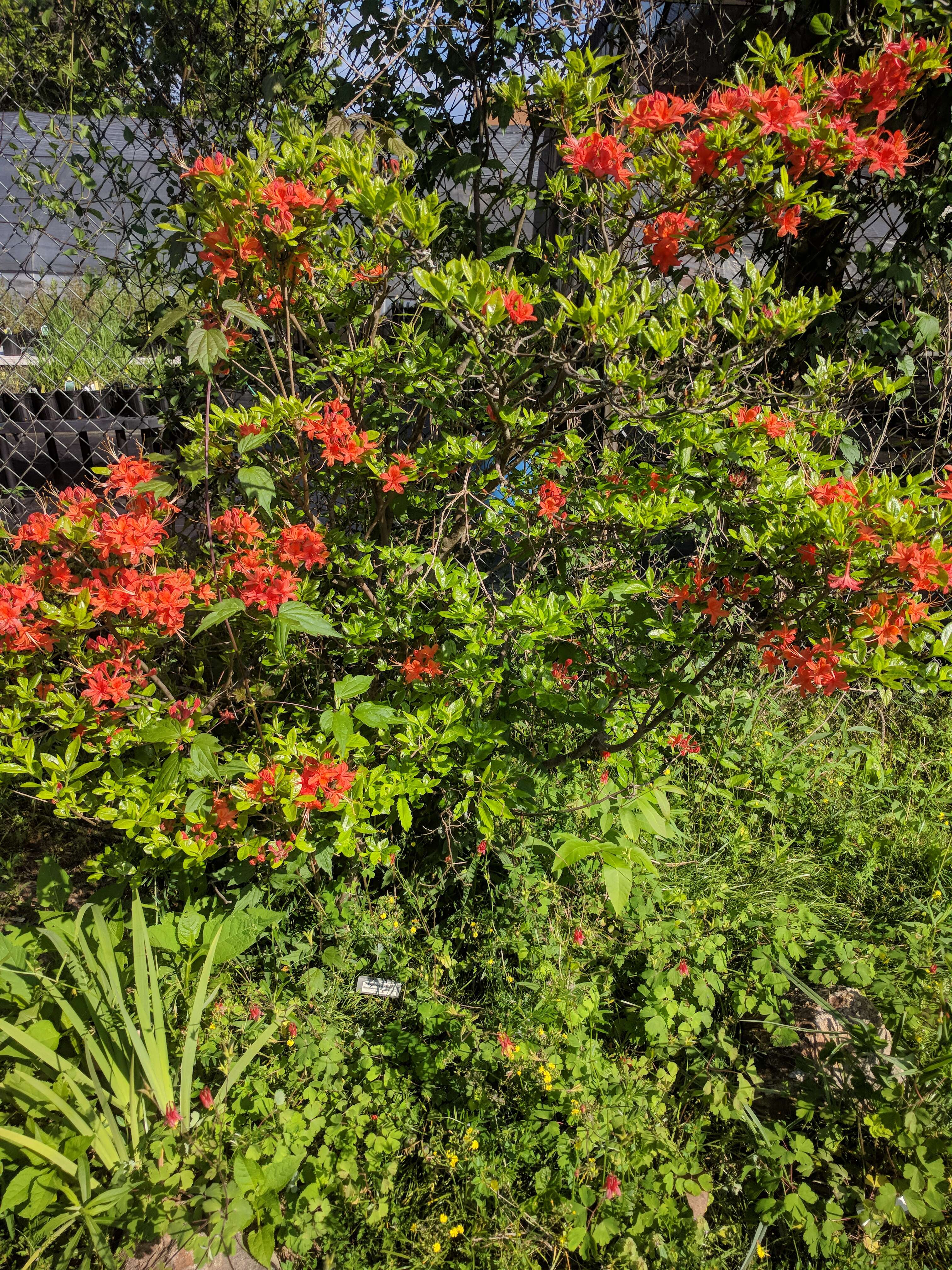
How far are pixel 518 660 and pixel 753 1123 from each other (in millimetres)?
1135

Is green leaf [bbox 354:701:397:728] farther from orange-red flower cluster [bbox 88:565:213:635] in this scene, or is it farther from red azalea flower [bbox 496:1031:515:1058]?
red azalea flower [bbox 496:1031:515:1058]

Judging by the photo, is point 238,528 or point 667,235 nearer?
point 667,235

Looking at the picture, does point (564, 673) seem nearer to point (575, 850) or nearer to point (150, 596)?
point (575, 850)

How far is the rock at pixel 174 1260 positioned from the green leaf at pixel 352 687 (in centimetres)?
105

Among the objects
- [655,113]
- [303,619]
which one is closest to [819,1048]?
[303,619]

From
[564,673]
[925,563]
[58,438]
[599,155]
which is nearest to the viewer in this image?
[925,563]

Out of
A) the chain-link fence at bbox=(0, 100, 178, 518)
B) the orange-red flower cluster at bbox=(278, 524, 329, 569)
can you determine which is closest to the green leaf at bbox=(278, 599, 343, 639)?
the orange-red flower cluster at bbox=(278, 524, 329, 569)

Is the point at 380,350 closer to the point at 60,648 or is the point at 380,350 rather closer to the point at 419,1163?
the point at 60,648

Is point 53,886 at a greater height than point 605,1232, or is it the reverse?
point 605,1232

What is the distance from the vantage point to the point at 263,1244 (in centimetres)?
136

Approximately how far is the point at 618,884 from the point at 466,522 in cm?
88

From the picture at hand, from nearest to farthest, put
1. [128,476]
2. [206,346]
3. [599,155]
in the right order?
[206,346] < [599,155] < [128,476]

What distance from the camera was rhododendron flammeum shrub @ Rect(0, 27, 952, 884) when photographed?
1470 millimetres

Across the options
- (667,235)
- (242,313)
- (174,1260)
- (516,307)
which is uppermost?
(667,235)
